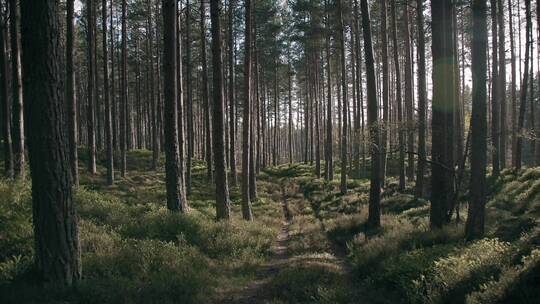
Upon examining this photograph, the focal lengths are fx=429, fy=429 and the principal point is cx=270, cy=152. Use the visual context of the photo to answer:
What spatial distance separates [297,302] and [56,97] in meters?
5.01

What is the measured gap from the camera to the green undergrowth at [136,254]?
21.1 feet

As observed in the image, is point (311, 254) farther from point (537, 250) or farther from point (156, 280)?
point (537, 250)

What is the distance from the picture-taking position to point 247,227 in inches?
536

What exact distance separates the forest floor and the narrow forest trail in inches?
1.3

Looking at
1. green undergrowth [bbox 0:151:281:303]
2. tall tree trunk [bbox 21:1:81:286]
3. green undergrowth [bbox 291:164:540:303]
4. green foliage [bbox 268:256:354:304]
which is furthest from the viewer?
green foliage [bbox 268:256:354:304]

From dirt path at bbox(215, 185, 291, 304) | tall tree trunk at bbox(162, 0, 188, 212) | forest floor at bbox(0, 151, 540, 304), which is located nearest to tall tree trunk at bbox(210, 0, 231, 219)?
tall tree trunk at bbox(162, 0, 188, 212)

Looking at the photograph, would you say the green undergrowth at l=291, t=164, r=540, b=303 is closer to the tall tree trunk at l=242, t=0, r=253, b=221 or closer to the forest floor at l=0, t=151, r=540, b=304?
the forest floor at l=0, t=151, r=540, b=304

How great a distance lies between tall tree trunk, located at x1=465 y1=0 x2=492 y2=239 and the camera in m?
9.75

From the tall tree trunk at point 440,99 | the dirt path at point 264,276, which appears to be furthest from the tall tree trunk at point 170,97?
the tall tree trunk at point 440,99

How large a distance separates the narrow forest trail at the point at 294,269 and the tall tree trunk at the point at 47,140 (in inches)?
109

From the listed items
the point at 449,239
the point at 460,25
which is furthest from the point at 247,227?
the point at 460,25

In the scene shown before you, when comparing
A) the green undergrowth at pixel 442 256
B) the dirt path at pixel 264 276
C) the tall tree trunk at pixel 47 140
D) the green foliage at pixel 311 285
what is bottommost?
the dirt path at pixel 264 276

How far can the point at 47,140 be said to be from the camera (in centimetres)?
617

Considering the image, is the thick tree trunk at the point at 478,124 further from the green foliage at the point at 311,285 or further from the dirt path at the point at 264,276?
the dirt path at the point at 264,276
